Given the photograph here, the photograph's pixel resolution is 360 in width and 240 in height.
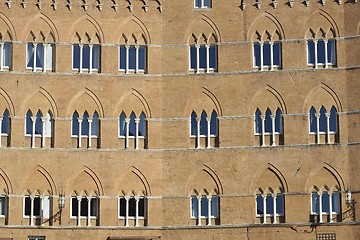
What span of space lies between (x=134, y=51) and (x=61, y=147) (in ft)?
22.9

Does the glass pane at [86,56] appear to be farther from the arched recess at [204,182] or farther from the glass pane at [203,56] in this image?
the arched recess at [204,182]

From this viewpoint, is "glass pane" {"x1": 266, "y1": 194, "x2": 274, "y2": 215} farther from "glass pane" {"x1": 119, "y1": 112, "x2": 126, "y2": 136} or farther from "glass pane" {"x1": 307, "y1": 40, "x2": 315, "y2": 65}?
"glass pane" {"x1": 119, "y1": 112, "x2": 126, "y2": 136}

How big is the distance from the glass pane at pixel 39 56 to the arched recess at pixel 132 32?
4440 millimetres

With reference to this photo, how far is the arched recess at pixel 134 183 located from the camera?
52.6 m

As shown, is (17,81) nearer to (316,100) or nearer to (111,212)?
(111,212)

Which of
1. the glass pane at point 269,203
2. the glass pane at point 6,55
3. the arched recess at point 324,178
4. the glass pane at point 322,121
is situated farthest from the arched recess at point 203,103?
the glass pane at point 6,55

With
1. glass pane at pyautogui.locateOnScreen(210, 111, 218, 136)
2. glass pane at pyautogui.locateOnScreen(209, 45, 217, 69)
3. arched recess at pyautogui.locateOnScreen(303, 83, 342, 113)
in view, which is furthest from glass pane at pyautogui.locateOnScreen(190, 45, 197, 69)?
arched recess at pyautogui.locateOnScreen(303, 83, 342, 113)

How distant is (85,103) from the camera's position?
174ft

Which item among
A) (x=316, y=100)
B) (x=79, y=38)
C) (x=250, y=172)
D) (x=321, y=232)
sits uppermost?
(x=79, y=38)

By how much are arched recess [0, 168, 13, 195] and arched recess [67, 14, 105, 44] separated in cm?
846

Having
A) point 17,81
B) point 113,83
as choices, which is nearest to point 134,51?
point 113,83

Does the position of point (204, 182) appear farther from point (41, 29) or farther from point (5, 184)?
point (41, 29)

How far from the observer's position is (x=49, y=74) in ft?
174

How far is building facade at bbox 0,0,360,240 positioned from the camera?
170ft
